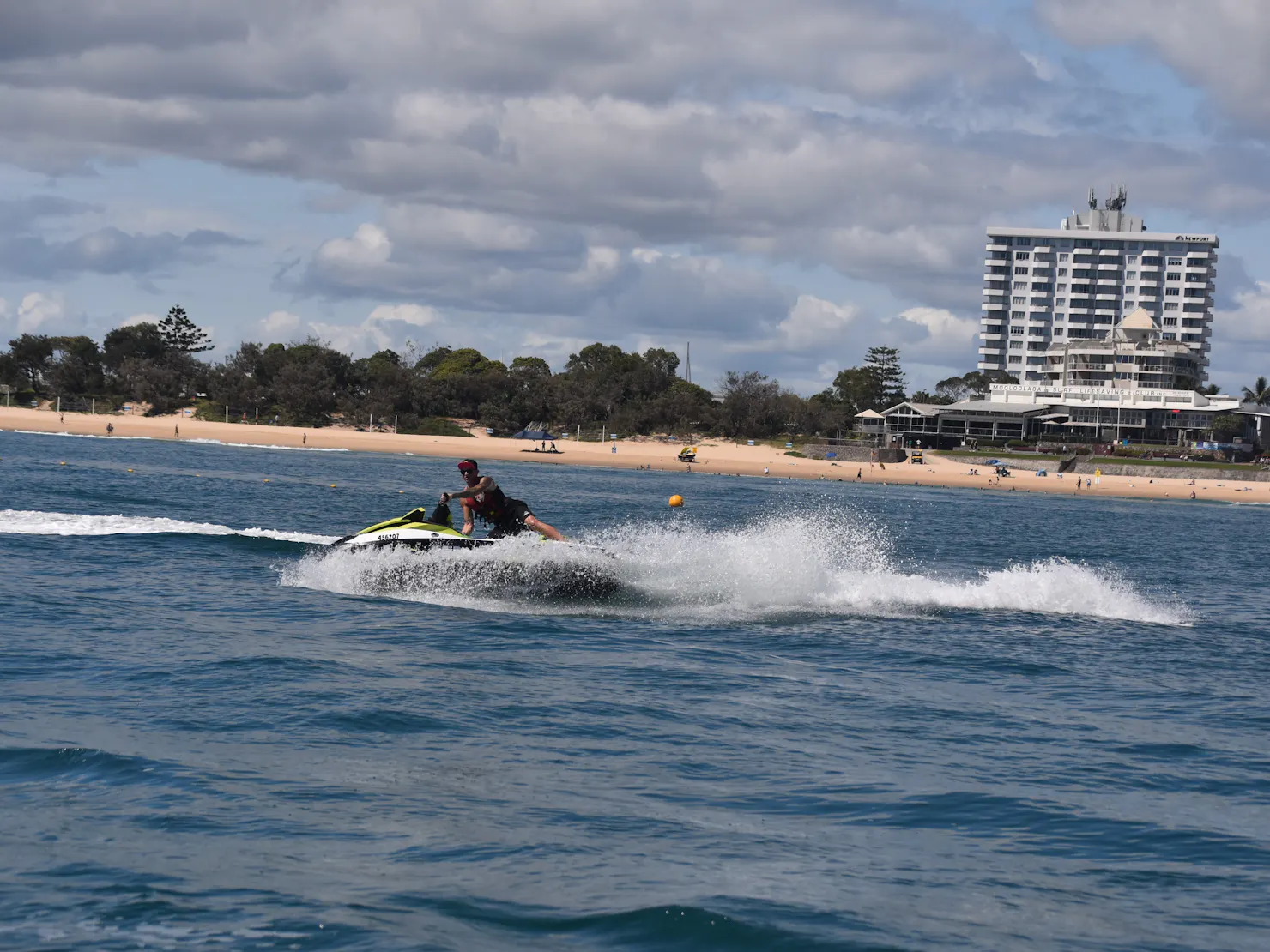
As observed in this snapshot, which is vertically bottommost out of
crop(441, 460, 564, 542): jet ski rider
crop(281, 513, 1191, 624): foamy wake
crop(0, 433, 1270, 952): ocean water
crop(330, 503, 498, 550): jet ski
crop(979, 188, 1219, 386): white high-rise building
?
crop(0, 433, 1270, 952): ocean water

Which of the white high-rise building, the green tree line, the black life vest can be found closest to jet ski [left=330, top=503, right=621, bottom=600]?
the black life vest

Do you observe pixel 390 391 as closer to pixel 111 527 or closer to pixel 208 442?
pixel 208 442

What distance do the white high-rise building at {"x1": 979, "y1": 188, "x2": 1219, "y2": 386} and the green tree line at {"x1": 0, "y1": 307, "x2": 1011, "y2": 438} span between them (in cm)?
7529

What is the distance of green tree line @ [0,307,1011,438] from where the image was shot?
113m

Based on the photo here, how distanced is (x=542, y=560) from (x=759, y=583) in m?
4.14

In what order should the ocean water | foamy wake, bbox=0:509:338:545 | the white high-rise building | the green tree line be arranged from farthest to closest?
the white high-rise building, the green tree line, foamy wake, bbox=0:509:338:545, the ocean water

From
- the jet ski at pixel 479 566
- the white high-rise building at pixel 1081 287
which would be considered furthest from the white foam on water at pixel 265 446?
the white high-rise building at pixel 1081 287

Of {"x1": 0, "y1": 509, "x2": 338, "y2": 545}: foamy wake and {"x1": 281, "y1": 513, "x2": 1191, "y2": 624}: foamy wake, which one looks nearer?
{"x1": 281, "y1": 513, "x2": 1191, "y2": 624}: foamy wake

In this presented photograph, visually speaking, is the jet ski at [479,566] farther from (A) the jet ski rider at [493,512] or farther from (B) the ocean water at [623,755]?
(A) the jet ski rider at [493,512]

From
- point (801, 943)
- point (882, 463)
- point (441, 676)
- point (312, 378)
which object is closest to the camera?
point (801, 943)

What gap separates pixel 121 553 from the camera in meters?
24.1

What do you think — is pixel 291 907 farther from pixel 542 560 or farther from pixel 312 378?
pixel 312 378

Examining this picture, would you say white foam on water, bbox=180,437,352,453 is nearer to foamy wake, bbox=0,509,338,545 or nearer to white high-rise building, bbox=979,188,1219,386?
foamy wake, bbox=0,509,338,545

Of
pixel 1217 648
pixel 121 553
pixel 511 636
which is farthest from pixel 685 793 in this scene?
pixel 121 553
